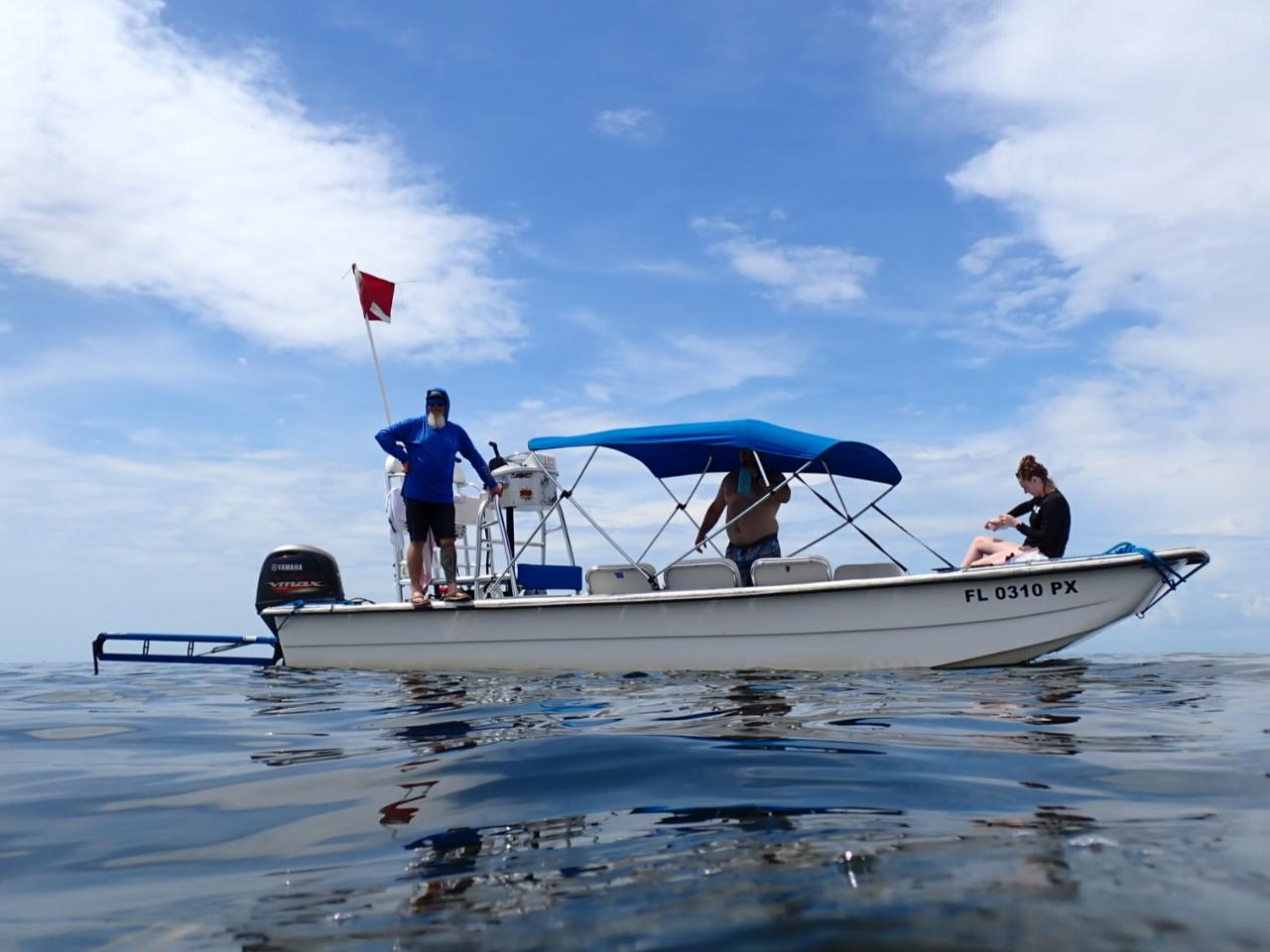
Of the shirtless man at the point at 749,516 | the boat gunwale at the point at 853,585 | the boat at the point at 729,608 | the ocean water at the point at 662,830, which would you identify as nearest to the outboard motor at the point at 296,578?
the boat at the point at 729,608

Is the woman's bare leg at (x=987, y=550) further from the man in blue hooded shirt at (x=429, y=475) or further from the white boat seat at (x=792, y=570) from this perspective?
the man in blue hooded shirt at (x=429, y=475)

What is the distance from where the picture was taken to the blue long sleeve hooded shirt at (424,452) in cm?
920

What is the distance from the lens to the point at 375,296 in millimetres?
12836

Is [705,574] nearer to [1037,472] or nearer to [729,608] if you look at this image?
[729,608]

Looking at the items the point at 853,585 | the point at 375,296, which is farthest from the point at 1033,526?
the point at 375,296

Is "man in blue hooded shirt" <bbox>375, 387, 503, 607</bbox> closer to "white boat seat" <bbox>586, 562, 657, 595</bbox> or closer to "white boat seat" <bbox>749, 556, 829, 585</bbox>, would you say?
"white boat seat" <bbox>586, 562, 657, 595</bbox>

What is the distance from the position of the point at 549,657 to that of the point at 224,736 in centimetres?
379

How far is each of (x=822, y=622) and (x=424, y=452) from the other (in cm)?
434

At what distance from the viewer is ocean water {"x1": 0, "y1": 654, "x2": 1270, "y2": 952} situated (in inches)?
64.6

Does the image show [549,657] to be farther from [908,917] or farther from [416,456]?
[908,917]

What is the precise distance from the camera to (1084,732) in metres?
4.26

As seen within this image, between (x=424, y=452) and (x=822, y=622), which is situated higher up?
(x=424, y=452)

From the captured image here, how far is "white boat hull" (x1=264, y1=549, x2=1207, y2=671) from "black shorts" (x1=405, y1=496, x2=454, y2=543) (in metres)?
0.79

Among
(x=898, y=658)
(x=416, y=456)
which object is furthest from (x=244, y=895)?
(x=416, y=456)
